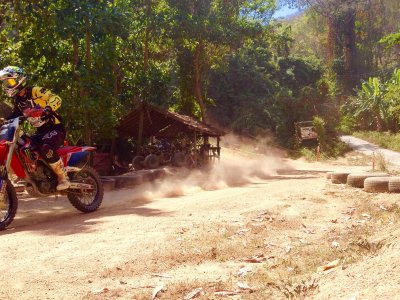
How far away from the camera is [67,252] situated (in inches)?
200

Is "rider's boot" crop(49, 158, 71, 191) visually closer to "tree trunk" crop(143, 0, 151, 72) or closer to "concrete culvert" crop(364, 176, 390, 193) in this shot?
"concrete culvert" crop(364, 176, 390, 193)

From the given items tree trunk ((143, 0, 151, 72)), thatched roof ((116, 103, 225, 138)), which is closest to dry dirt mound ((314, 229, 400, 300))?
thatched roof ((116, 103, 225, 138))

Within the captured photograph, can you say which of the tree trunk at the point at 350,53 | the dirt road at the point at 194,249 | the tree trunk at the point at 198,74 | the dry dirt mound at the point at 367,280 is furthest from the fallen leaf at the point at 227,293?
the tree trunk at the point at 350,53

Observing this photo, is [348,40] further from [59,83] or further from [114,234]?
[114,234]

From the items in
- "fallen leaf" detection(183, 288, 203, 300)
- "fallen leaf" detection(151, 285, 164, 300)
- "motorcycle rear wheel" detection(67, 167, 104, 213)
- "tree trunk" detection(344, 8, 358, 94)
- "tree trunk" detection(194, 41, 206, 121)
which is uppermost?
"tree trunk" detection(344, 8, 358, 94)

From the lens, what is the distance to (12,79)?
694 cm

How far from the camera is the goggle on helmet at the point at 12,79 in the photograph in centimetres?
689

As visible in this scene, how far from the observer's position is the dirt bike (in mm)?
6676

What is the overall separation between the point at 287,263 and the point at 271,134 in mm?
30741

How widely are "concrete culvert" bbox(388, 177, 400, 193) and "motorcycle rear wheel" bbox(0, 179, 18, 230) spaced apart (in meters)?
6.92

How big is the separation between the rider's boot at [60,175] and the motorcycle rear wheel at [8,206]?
0.70m

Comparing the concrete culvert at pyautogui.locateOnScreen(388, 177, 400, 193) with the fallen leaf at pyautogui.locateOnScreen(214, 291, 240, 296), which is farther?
the concrete culvert at pyautogui.locateOnScreen(388, 177, 400, 193)

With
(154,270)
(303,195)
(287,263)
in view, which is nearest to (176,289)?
(154,270)

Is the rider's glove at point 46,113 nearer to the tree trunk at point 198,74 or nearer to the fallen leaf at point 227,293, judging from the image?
the fallen leaf at point 227,293
